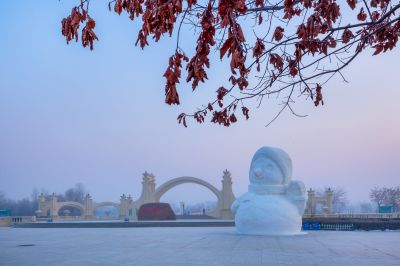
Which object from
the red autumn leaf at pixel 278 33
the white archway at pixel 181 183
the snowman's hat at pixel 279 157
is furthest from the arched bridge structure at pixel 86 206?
the red autumn leaf at pixel 278 33

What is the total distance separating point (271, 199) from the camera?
16.2 m

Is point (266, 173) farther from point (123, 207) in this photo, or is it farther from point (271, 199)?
point (123, 207)

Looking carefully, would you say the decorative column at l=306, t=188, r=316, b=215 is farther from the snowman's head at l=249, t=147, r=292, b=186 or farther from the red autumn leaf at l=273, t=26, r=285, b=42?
the red autumn leaf at l=273, t=26, r=285, b=42

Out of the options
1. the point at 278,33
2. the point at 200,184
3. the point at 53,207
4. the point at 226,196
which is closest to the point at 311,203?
the point at 226,196

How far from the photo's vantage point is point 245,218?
16188mm

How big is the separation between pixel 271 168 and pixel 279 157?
485 mm

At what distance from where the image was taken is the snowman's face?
16719mm

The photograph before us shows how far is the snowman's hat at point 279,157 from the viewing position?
1677 centimetres

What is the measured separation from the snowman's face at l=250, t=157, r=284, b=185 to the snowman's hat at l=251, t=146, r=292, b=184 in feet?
0.38

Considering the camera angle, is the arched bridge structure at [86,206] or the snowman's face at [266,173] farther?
the arched bridge structure at [86,206]

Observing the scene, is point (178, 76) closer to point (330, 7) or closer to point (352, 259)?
point (330, 7)

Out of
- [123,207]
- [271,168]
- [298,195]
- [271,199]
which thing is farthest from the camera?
[123,207]

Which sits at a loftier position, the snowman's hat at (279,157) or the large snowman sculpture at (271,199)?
the snowman's hat at (279,157)

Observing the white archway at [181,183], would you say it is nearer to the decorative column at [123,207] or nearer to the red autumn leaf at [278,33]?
the decorative column at [123,207]
